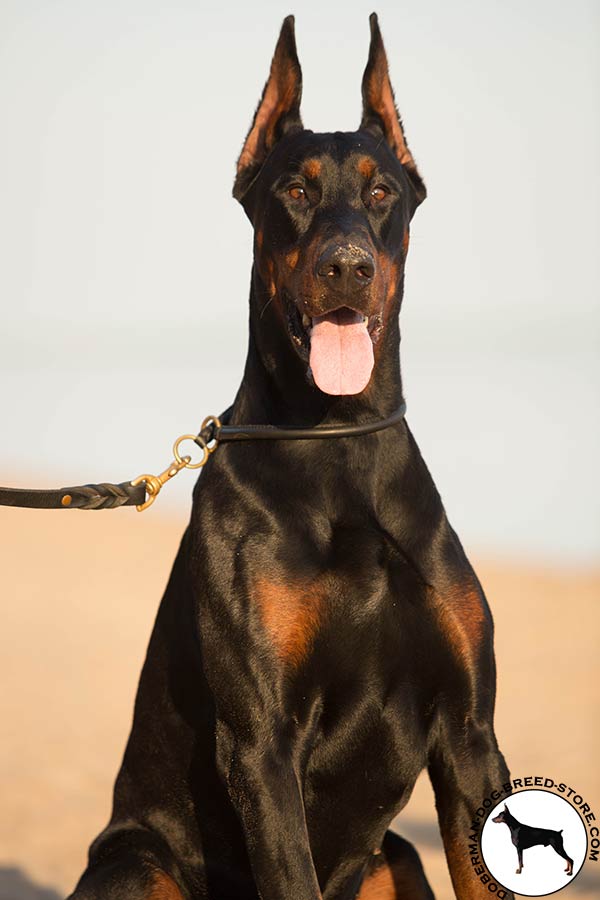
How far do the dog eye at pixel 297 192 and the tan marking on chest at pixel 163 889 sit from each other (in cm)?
197

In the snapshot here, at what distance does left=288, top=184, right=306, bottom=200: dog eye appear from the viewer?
13.3 feet

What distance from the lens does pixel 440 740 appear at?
3.84 meters

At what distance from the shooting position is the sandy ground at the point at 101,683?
24.8ft

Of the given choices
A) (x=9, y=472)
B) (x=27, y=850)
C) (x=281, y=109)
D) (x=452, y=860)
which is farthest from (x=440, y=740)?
(x=9, y=472)

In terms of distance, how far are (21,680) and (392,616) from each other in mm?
9188

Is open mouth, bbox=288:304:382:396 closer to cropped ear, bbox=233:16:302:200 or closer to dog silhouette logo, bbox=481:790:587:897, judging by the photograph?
cropped ear, bbox=233:16:302:200

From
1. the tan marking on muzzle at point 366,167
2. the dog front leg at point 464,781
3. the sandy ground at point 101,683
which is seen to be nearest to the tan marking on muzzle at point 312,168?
the tan marking on muzzle at point 366,167

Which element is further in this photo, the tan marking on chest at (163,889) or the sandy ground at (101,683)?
the sandy ground at (101,683)

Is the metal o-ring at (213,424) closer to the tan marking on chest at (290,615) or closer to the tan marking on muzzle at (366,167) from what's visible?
the tan marking on chest at (290,615)

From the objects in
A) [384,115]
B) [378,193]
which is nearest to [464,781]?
[378,193]

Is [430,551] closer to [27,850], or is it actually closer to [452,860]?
[452,860]

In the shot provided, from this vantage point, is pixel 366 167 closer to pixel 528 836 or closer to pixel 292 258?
pixel 292 258

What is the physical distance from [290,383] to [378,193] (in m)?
0.60

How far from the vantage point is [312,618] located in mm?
3684
